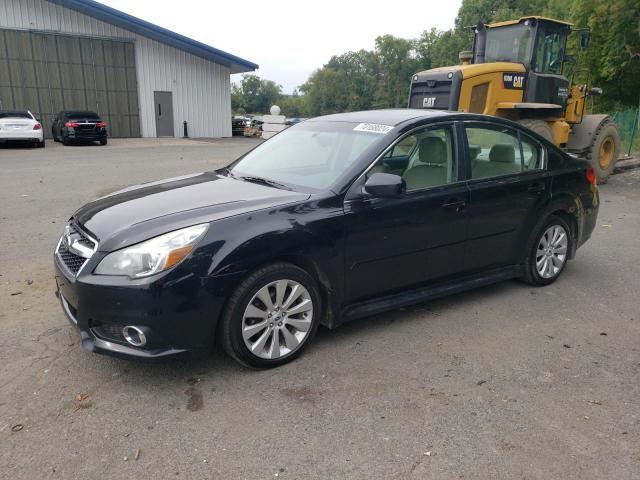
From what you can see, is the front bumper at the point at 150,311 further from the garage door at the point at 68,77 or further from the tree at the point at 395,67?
the tree at the point at 395,67

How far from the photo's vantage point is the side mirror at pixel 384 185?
12.2 ft

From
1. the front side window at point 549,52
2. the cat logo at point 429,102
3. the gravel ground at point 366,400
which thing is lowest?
the gravel ground at point 366,400

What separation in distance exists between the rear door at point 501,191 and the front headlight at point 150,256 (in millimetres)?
2361

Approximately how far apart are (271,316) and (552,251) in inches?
120

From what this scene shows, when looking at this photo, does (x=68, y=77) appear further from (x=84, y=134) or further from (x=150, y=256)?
(x=150, y=256)

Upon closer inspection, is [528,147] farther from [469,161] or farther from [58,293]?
[58,293]

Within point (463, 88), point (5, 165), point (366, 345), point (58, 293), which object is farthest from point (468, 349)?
point (5, 165)

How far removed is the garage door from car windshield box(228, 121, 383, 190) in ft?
87.2

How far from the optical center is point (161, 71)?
2978 centimetres

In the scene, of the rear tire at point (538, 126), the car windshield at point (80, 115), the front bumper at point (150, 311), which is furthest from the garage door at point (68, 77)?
the front bumper at point (150, 311)

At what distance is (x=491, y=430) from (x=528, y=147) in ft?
9.60

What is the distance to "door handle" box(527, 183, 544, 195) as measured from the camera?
480cm

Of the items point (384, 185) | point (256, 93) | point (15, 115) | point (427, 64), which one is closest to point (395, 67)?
Answer: point (427, 64)

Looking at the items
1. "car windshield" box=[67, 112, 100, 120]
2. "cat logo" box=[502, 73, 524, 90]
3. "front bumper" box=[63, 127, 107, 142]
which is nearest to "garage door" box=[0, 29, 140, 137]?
"car windshield" box=[67, 112, 100, 120]
